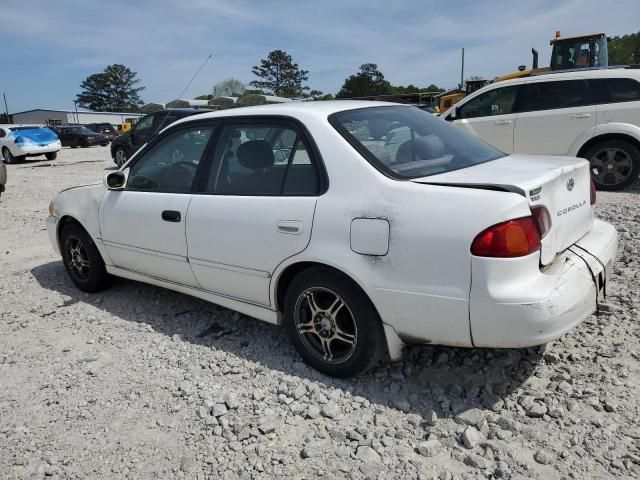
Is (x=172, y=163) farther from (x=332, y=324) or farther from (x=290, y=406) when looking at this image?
(x=290, y=406)

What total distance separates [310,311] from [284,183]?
779 millimetres

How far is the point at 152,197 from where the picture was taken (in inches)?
147

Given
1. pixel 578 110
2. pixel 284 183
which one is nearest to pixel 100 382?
pixel 284 183

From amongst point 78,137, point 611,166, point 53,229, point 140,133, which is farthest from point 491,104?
point 78,137

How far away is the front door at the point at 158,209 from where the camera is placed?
355 centimetres

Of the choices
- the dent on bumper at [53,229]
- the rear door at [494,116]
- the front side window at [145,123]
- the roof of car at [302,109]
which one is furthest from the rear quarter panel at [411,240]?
the front side window at [145,123]

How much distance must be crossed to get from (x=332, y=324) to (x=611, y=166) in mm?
6510

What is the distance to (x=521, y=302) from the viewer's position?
2268 millimetres

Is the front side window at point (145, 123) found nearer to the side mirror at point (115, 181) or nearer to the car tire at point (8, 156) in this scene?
the car tire at point (8, 156)

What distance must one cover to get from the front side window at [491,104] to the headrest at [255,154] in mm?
6324

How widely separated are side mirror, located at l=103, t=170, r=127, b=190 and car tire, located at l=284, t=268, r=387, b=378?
1840mm

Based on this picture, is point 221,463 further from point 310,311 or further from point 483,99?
point 483,99

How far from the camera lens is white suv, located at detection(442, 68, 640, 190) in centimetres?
733

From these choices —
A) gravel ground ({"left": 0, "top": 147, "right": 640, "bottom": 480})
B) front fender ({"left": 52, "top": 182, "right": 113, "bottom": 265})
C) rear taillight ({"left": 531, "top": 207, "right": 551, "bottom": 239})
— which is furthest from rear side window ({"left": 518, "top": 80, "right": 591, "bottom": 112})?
front fender ({"left": 52, "top": 182, "right": 113, "bottom": 265})
